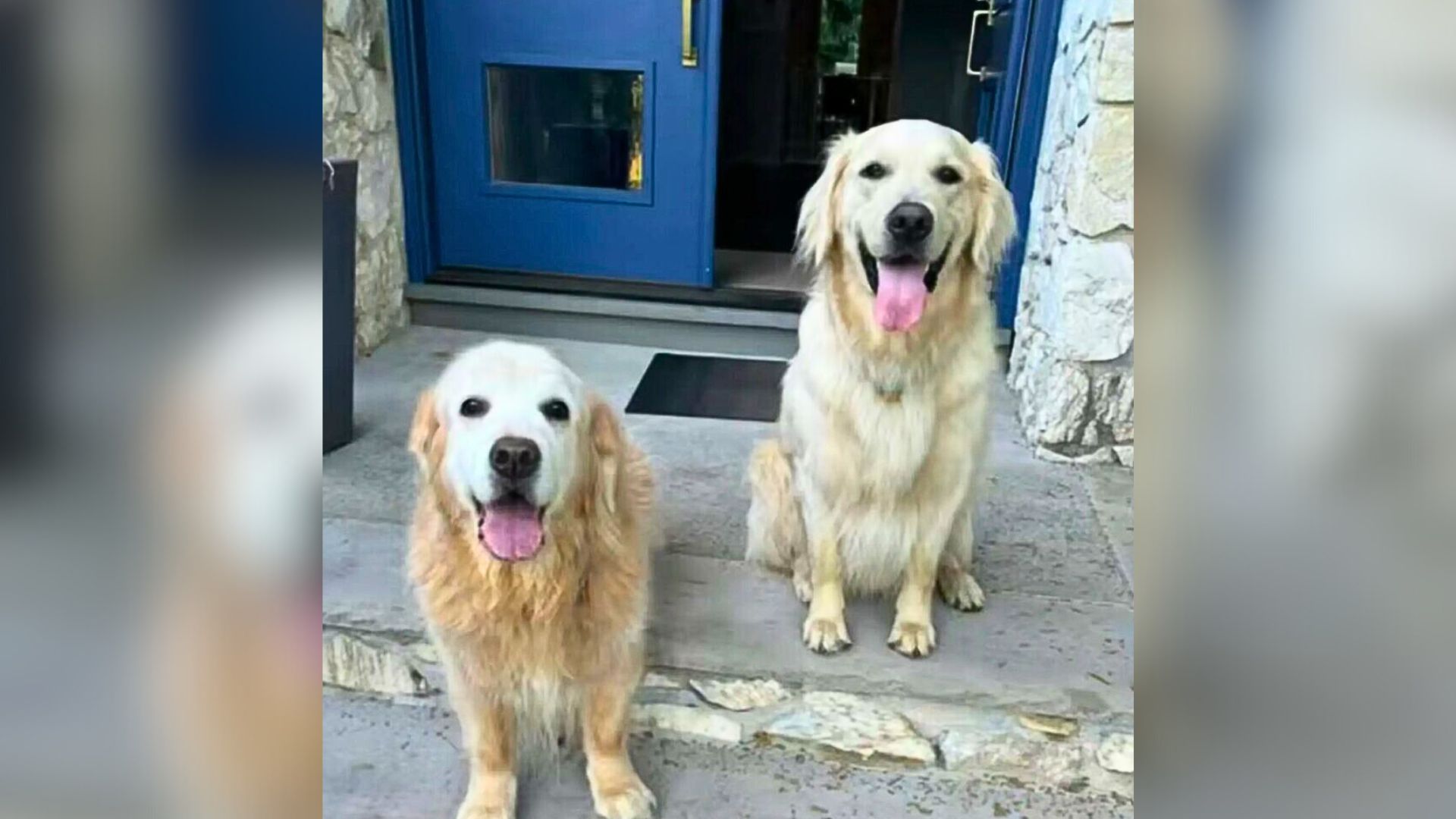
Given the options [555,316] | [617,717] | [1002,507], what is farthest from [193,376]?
[555,316]

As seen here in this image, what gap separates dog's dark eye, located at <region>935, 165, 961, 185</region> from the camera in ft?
5.23

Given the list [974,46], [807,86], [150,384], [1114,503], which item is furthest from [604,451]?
[807,86]

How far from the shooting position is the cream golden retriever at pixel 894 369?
1.60 meters

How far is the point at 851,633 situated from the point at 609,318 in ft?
5.26

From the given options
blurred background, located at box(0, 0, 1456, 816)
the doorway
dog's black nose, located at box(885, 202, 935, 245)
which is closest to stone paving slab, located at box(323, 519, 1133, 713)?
dog's black nose, located at box(885, 202, 935, 245)

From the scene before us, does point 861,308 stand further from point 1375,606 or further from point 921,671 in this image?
point 1375,606

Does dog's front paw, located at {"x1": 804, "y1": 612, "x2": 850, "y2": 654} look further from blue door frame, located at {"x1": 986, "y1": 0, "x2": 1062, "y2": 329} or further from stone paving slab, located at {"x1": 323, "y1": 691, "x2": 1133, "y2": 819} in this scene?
blue door frame, located at {"x1": 986, "y1": 0, "x2": 1062, "y2": 329}

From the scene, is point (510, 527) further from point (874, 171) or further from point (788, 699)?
point (874, 171)

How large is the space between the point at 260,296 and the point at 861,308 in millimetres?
1292

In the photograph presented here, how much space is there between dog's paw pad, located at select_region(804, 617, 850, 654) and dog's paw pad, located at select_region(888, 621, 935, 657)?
9cm

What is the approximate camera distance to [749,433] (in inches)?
98.9

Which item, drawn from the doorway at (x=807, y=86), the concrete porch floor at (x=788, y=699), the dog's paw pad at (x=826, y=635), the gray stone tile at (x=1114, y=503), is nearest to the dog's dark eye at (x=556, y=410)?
the concrete porch floor at (x=788, y=699)

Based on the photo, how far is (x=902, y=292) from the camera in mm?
1605

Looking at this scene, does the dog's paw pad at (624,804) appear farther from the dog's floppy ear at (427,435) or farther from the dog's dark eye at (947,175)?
the dog's dark eye at (947,175)
